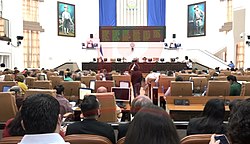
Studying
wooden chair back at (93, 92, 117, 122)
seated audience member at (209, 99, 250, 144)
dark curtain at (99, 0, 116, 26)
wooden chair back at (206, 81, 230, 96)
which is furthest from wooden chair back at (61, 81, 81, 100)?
dark curtain at (99, 0, 116, 26)

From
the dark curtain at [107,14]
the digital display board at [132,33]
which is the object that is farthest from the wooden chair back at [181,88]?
the dark curtain at [107,14]

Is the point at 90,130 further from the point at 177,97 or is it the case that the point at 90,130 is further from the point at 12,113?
the point at 177,97

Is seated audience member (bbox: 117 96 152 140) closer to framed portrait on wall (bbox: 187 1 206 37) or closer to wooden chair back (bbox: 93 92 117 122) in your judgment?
wooden chair back (bbox: 93 92 117 122)

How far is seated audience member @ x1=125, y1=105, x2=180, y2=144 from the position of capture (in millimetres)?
1736

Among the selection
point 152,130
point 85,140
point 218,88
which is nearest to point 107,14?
point 218,88

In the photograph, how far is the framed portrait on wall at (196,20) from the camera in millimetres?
27266

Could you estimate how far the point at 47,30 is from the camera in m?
25.7

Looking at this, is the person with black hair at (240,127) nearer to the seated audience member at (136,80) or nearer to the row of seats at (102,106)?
the row of seats at (102,106)

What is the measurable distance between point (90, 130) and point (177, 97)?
396 cm

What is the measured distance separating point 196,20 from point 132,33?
491 cm

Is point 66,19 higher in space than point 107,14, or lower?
lower

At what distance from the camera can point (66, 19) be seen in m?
27.5

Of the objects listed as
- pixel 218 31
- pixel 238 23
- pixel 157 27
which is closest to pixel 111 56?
pixel 157 27

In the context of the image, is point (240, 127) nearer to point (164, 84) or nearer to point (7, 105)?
point (7, 105)
